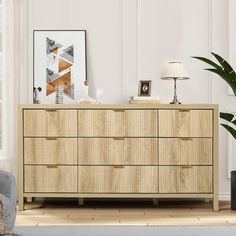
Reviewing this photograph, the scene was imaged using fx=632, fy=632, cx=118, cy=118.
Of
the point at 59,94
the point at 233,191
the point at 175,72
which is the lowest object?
the point at 233,191

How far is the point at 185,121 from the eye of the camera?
5594 millimetres

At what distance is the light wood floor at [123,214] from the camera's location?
497cm

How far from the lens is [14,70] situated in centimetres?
603

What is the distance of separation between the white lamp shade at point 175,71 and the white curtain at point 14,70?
136 cm

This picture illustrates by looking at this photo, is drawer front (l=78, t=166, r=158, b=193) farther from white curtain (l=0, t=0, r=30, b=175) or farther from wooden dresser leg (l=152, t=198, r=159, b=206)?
white curtain (l=0, t=0, r=30, b=175)

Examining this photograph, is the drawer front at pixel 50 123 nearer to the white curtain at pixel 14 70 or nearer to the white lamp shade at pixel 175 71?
the white curtain at pixel 14 70

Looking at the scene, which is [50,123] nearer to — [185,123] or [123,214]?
[123,214]

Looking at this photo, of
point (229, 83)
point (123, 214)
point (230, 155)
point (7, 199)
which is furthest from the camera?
point (230, 155)

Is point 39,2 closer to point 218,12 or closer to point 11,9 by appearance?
point 11,9

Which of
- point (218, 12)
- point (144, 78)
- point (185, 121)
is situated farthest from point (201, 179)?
point (218, 12)

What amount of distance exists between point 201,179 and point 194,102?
2.83ft

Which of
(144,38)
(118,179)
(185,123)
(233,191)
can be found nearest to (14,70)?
(144,38)

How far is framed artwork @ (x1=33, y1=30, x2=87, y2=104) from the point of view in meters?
6.03

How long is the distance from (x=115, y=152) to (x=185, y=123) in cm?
67
